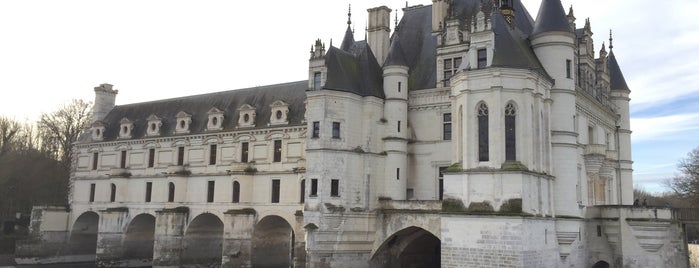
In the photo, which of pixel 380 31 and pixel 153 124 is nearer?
pixel 380 31

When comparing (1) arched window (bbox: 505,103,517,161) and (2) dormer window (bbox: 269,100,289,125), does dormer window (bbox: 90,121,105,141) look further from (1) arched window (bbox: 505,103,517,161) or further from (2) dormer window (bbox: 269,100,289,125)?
(1) arched window (bbox: 505,103,517,161)

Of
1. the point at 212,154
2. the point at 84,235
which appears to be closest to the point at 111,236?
the point at 84,235

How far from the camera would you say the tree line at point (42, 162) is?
51.9 m

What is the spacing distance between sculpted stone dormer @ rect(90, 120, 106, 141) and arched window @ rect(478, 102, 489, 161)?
32635mm

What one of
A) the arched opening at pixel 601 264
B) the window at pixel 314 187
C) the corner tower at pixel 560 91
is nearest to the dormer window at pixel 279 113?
the window at pixel 314 187

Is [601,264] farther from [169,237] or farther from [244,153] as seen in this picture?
[169,237]

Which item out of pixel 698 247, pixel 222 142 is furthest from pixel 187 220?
Result: pixel 698 247

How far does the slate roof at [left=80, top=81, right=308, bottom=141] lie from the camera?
37.0 m

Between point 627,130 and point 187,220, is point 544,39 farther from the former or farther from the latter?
point 187,220

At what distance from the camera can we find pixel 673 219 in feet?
86.6

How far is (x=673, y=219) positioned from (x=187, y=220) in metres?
27.4

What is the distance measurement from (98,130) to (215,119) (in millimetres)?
12806

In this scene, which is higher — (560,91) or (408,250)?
(560,91)

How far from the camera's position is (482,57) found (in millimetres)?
24438
